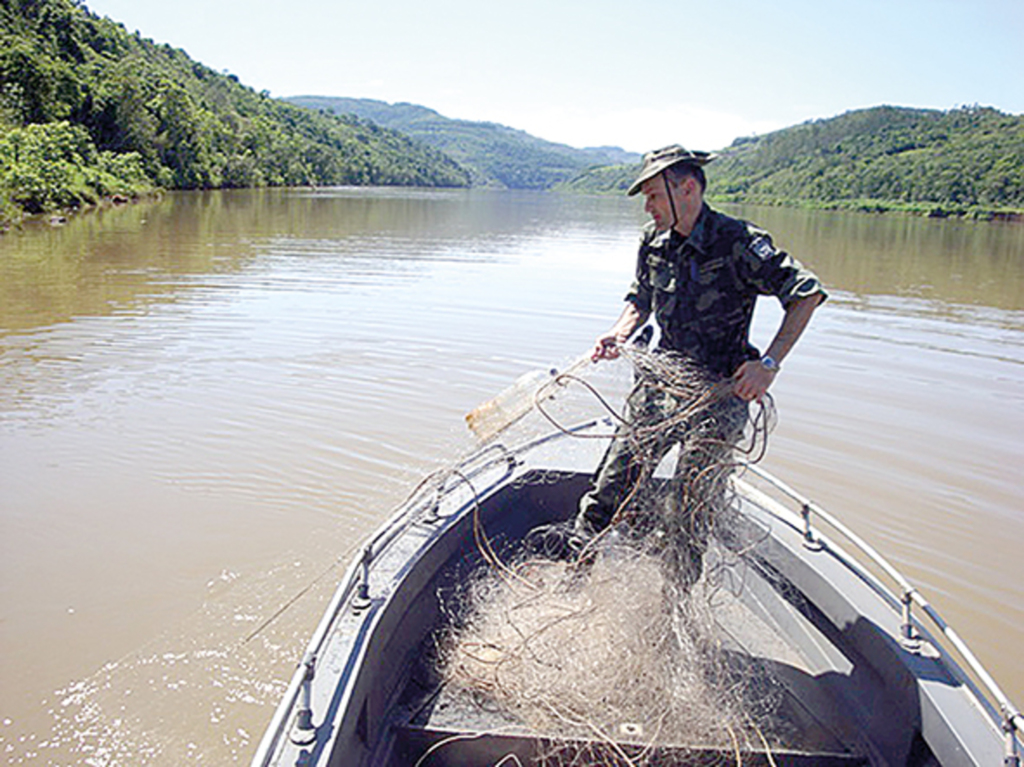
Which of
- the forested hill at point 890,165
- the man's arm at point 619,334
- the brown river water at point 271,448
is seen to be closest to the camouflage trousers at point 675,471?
the man's arm at point 619,334

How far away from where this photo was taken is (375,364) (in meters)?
9.58

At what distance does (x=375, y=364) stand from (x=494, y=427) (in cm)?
616

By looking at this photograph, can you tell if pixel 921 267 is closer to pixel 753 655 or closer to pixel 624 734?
pixel 753 655

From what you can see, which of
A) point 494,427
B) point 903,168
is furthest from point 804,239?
point 903,168

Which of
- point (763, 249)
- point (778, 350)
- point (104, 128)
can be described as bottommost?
point (778, 350)

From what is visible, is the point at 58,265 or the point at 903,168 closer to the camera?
the point at 58,265

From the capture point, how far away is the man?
2.89 meters

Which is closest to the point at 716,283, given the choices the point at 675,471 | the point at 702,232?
the point at 702,232

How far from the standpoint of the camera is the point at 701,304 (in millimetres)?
3143

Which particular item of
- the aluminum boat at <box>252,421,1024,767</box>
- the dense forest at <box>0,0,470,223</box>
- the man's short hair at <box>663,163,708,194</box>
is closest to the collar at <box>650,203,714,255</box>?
the man's short hair at <box>663,163,708,194</box>

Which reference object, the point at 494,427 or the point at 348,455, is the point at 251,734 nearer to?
the point at 494,427

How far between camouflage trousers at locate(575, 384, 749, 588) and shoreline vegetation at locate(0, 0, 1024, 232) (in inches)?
41.0

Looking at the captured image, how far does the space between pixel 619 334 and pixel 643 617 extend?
4.24 feet

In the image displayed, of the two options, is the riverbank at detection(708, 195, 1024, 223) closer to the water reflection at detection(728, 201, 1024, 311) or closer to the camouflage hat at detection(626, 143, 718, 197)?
the water reflection at detection(728, 201, 1024, 311)
